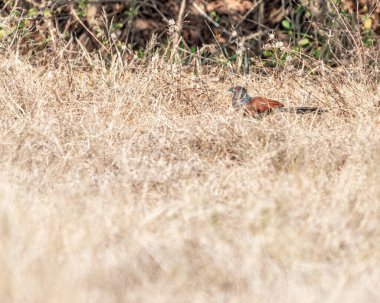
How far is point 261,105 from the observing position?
5652mm

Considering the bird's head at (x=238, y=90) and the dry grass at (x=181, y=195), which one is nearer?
the dry grass at (x=181, y=195)

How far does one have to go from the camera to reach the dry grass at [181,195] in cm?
308

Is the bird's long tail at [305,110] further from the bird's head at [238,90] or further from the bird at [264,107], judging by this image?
the bird's head at [238,90]

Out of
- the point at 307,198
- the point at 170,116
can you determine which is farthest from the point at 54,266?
the point at 170,116

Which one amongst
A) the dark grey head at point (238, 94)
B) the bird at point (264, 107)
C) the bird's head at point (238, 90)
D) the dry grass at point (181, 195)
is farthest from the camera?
the bird's head at point (238, 90)

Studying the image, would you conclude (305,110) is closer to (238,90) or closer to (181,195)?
(238,90)

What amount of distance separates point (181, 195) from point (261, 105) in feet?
5.94

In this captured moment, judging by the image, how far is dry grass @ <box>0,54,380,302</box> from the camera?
10.1 feet

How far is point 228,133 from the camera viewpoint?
4816 millimetres

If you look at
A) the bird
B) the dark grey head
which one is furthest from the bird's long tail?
the dark grey head

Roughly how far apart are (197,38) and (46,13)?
252 centimetres

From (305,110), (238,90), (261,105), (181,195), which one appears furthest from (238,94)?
(181,195)

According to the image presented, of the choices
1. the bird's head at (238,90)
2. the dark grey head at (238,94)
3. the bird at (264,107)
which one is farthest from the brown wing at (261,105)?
the bird's head at (238,90)

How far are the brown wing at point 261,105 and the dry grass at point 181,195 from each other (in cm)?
21
